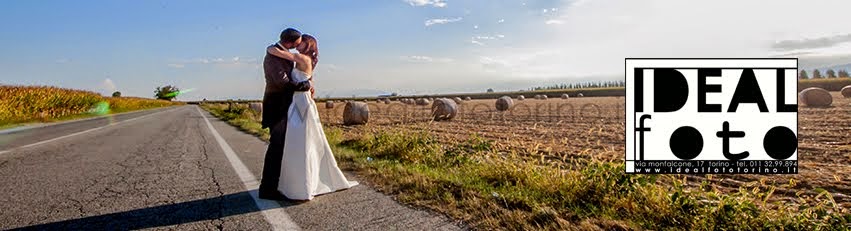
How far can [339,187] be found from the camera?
15.0 ft

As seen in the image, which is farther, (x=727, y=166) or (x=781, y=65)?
(x=727, y=166)

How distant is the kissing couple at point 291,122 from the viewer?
410cm

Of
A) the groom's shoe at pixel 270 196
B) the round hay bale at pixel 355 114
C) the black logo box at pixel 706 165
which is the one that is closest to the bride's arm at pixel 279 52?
the groom's shoe at pixel 270 196

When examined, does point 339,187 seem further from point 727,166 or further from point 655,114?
point 727,166

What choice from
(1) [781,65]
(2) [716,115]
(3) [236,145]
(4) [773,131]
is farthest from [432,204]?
(3) [236,145]

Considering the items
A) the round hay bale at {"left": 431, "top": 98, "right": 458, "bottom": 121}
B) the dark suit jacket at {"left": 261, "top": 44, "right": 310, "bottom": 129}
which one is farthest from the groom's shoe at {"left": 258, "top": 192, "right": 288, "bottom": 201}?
the round hay bale at {"left": 431, "top": 98, "right": 458, "bottom": 121}

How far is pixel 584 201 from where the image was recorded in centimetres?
394

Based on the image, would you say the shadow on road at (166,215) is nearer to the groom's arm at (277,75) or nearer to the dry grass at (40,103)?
the groom's arm at (277,75)

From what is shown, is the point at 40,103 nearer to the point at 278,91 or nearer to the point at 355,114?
the point at 355,114

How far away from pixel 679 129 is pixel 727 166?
124 centimetres

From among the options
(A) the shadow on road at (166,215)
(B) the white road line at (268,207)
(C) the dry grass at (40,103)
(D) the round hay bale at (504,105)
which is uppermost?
(C) the dry grass at (40,103)

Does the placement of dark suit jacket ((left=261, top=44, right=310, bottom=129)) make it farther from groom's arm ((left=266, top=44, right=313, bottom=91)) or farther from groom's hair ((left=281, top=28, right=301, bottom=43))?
groom's hair ((left=281, top=28, right=301, bottom=43))

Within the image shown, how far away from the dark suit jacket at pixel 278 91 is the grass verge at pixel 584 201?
4.03ft

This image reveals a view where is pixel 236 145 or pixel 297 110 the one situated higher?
pixel 297 110
